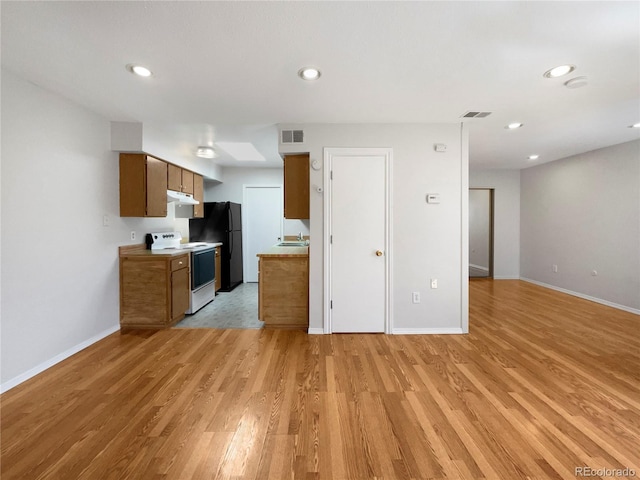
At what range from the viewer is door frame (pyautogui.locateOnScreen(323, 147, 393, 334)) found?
3143 millimetres

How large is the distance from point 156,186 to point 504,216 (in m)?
6.64

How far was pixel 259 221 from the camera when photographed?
6000mm

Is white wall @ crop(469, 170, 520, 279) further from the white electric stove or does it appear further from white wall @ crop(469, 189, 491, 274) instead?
the white electric stove

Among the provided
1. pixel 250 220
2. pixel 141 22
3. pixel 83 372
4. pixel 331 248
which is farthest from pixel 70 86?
pixel 250 220

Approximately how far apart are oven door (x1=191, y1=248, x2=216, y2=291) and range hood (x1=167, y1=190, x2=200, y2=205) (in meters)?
0.80

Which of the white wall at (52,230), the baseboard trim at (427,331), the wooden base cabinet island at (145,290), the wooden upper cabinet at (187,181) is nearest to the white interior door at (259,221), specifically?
the wooden upper cabinet at (187,181)

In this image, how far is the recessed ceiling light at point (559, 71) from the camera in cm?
205

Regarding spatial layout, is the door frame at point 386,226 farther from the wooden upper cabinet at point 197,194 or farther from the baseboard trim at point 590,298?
the baseboard trim at point 590,298

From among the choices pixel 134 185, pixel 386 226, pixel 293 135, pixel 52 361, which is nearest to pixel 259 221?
pixel 134 185

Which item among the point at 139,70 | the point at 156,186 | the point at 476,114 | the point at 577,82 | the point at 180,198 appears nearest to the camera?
the point at 139,70

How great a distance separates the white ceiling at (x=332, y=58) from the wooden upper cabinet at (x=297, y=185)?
44cm

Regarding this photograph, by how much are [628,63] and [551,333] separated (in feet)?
8.70

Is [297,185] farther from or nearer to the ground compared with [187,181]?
nearer to the ground

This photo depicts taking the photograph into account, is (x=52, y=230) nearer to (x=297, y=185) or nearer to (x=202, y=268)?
(x=202, y=268)
